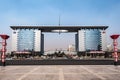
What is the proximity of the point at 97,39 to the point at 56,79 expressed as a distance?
15814 cm

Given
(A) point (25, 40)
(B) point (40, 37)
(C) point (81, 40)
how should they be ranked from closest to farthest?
(B) point (40, 37) < (C) point (81, 40) < (A) point (25, 40)

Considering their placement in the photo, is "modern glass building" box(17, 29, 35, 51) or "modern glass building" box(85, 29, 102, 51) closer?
"modern glass building" box(17, 29, 35, 51)

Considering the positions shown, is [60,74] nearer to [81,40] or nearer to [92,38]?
[81,40]

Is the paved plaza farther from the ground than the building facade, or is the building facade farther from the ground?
the building facade

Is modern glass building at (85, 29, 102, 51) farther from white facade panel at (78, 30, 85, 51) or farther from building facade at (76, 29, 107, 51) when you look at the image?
white facade panel at (78, 30, 85, 51)

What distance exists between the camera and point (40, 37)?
16712cm

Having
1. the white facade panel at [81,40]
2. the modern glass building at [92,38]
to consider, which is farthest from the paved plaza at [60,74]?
the modern glass building at [92,38]

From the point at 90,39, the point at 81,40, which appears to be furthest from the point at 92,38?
the point at 81,40

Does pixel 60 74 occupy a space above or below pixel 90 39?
below

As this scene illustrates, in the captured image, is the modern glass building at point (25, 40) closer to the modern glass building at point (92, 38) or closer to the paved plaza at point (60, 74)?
the modern glass building at point (92, 38)

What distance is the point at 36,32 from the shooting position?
168500mm

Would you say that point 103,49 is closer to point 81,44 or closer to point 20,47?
point 81,44

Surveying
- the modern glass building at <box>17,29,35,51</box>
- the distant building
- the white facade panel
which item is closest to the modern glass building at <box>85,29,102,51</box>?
the distant building

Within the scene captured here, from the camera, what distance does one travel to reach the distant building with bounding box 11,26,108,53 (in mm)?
167875
